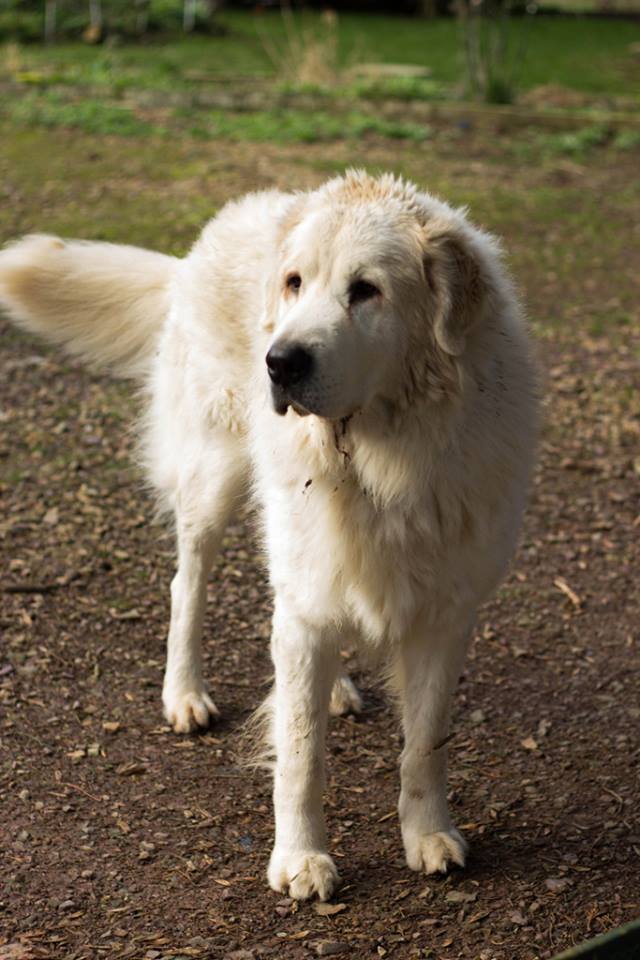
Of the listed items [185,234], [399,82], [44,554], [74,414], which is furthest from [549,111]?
[44,554]

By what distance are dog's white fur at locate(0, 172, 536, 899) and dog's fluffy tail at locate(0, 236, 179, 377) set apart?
64 cm

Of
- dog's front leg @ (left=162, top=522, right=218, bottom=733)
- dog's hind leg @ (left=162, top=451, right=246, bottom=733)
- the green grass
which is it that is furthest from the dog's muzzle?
the green grass

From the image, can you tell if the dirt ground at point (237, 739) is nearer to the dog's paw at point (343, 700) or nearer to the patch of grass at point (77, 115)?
the dog's paw at point (343, 700)

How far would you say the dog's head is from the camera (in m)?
2.59

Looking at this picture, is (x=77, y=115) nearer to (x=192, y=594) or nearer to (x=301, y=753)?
(x=192, y=594)

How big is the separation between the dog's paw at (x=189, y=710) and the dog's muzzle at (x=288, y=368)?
1.39 metres

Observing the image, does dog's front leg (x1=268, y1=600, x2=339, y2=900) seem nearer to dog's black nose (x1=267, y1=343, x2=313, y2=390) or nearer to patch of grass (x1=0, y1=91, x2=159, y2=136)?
dog's black nose (x1=267, y1=343, x2=313, y2=390)

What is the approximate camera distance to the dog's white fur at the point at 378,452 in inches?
104

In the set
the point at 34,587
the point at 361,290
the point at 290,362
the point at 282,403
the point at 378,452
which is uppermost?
the point at 361,290

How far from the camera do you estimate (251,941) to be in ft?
9.21

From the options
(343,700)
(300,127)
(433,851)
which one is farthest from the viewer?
(300,127)

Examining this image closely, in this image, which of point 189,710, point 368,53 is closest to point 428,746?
point 189,710

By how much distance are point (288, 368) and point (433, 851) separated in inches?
51.1

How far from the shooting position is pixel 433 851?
10.0 feet
